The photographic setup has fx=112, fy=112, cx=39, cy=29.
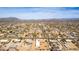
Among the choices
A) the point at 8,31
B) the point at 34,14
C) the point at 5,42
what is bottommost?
the point at 5,42

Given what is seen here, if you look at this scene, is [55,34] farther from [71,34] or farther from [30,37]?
[30,37]

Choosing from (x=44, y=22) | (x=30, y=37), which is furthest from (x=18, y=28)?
(x=44, y=22)
